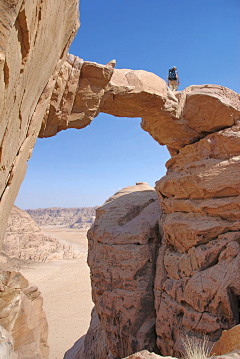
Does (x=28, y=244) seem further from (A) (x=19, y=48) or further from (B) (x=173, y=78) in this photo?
(A) (x=19, y=48)

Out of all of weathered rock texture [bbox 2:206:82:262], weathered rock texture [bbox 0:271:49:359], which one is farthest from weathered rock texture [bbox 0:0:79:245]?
weathered rock texture [bbox 2:206:82:262]

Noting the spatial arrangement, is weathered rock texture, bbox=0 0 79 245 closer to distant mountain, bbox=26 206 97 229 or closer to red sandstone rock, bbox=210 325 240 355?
red sandstone rock, bbox=210 325 240 355

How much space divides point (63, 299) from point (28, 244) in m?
13.6

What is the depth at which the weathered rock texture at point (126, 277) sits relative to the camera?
6.83 metres

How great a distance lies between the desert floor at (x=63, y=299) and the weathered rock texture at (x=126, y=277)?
5532mm

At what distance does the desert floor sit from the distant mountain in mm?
58075

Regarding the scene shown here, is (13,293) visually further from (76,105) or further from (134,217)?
(76,105)

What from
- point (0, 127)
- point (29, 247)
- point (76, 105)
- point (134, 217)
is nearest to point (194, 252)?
point (134, 217)

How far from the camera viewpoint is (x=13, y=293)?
6.64m

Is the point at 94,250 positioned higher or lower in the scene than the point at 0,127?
lower

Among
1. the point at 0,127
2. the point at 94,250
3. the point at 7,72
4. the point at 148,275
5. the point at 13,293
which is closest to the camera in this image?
the point at 7,72

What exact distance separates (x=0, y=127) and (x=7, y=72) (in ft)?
1.35

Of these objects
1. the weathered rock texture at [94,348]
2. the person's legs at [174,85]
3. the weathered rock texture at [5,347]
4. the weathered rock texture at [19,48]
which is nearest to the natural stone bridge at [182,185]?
the weathered rock texture at [94,348]

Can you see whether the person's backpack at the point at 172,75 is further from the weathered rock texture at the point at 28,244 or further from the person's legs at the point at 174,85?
the weathered rock texture at the point at 28,244
